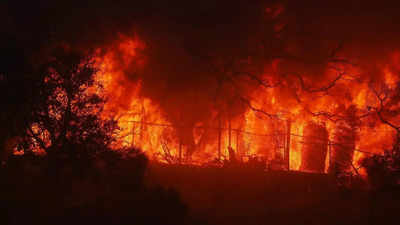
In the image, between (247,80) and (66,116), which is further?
(247,80)

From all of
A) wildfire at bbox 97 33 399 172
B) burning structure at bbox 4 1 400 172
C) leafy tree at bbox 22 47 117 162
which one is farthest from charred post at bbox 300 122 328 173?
leafy tree at bbox 22 47 117 162

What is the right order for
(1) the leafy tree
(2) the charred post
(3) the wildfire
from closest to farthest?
(1) the leafy tree, (3) the wildfire, (2) the charred post

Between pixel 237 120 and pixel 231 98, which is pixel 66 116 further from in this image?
pixel 237 120

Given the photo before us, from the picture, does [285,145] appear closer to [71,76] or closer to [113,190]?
[113,190]

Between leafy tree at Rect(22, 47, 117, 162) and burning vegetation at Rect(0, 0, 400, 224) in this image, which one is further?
burning vegetation at Rect(0, 0, 400, 224)

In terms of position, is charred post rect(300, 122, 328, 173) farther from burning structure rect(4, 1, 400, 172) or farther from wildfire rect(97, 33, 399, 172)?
wildfire rect(97, 33, 399, 172)

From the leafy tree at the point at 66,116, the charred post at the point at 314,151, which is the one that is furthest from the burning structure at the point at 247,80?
the leafy tree at the point at 66,116

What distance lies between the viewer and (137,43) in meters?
19.5

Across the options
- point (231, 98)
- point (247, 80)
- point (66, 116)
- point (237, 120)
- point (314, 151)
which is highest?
point (247, 80)

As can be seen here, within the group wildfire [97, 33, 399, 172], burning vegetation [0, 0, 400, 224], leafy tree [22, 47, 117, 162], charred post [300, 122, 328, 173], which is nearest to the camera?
leafy tree [22, 47, 117, 162]

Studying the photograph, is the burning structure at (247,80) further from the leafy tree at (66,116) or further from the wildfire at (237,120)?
the leafy tree at (66,116)

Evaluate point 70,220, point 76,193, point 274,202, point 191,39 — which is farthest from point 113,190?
point 191,39

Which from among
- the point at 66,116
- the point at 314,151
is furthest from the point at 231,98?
the point at 66,116

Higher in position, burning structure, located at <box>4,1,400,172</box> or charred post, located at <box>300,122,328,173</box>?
burning structure, located at <box>4,1,400,172</box>
